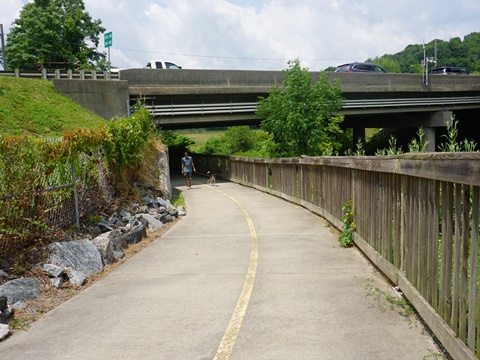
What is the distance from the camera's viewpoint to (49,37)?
58.2m

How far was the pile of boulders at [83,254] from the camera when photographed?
19.1 feet

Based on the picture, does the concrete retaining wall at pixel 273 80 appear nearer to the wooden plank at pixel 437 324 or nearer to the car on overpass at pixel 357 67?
the car on overpass at pixel 357 67

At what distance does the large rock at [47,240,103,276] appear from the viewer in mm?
7035

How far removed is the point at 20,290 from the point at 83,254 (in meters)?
1.58

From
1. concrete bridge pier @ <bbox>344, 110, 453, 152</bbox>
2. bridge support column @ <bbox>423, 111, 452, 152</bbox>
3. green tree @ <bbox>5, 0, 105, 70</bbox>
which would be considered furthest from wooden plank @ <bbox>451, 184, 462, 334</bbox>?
green tree @ <bbox>5, 0, 105, 70</bbox>

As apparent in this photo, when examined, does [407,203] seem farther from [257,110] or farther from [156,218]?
[257,110]

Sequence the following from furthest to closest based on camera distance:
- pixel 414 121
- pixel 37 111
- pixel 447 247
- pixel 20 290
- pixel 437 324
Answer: pixel 414 121
pixel 37 111
pixel 20 290
pixel 437 324
pixel 447 247

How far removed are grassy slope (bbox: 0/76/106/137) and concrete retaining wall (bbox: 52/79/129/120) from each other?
0.55m

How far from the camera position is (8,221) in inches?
255

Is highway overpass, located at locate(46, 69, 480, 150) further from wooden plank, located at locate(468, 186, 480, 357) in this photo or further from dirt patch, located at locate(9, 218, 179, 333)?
wooden plank, located at locate(468, 186, 480, 357)

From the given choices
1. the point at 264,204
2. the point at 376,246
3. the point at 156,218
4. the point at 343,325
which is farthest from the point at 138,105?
the point at 343,325

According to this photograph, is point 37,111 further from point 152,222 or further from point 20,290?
point 20,290

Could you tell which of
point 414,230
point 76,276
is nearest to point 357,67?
point 76,276

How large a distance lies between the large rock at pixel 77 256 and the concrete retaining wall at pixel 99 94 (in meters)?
18.0
